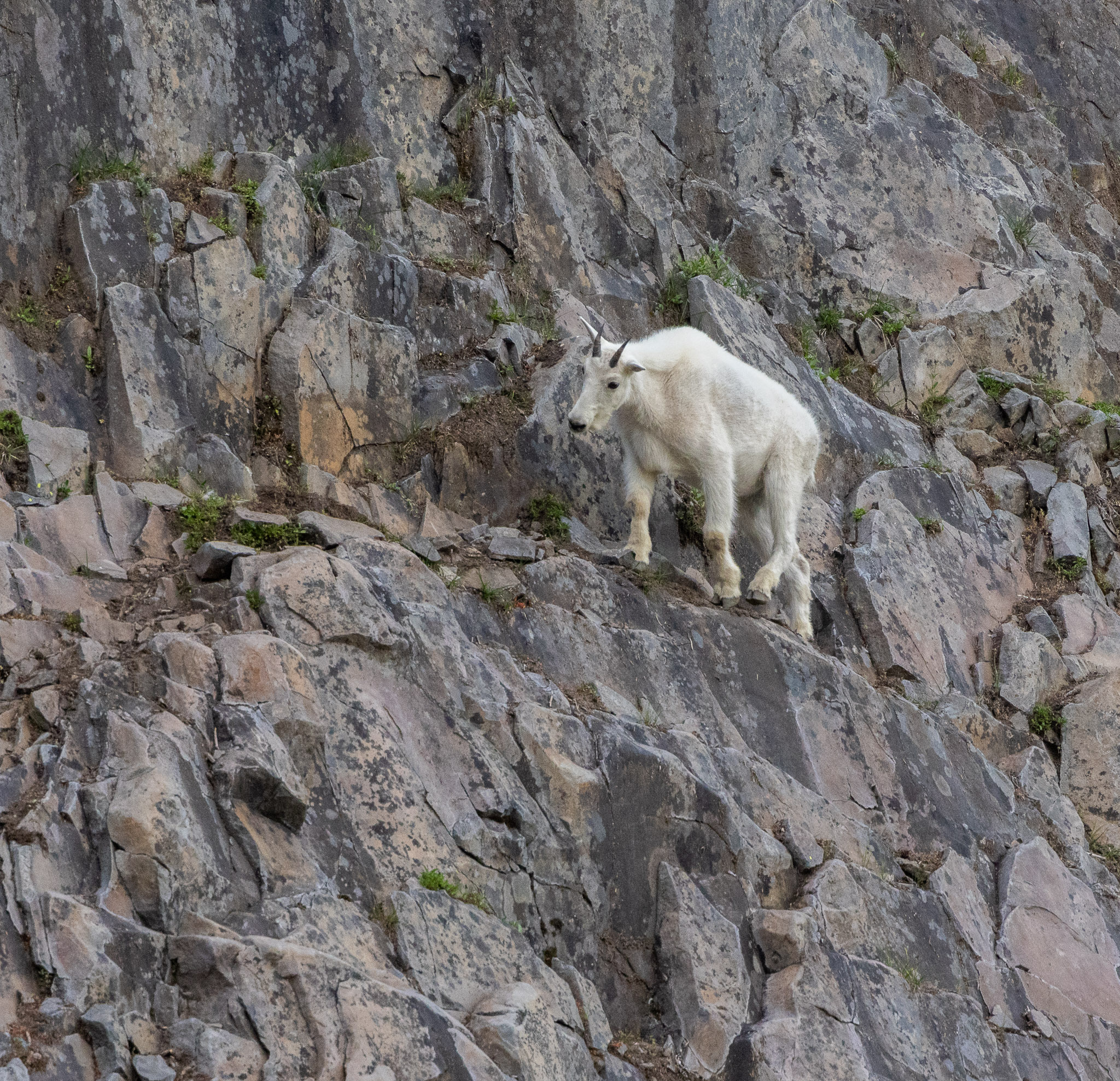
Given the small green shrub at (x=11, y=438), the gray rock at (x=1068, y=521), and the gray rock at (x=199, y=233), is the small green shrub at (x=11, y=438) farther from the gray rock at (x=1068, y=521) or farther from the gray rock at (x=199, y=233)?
the gray rock at (x=1068, y=521)

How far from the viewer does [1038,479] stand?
637 inches

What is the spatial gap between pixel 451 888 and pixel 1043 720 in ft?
25.2

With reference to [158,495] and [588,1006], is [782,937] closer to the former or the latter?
[588,1006]

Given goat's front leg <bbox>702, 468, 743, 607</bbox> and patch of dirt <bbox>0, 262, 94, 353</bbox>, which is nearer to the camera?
patch of dirt <bbox>0, 262, 94, 353</bbox>

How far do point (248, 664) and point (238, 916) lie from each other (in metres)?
1.63

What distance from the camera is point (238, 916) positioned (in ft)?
22.9

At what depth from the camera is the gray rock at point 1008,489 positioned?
16.0 metres

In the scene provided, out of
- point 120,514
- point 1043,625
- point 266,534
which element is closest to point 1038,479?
point 1043,625

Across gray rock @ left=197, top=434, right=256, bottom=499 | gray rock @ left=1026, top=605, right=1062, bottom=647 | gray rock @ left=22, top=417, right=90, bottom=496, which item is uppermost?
gray rock @ left=22, top=417, right=90, bottom=496

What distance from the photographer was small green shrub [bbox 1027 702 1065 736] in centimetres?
1362

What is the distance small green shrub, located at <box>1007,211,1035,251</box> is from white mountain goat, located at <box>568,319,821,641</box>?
24.6 feet

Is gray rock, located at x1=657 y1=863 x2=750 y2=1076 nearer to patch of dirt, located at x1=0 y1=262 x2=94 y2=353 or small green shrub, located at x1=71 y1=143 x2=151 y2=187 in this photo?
patch of dirt, located at x1=0 y1=262 x2=94 y2=353

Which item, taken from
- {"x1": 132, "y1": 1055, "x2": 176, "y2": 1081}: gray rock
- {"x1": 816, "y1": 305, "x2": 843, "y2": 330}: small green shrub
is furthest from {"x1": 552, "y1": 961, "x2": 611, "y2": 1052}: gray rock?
{"x1": 816, "y1": 305, "x2": 843, "y2": 330}: small green shrub

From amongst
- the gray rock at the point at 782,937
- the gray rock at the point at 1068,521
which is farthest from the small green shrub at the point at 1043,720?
the gray rock at the point at 782,937
